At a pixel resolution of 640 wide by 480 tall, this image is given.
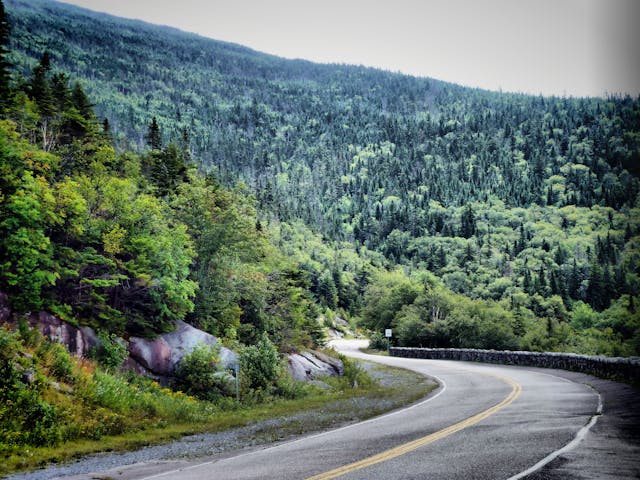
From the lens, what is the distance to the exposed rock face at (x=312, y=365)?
2845cm

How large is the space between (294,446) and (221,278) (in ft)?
53.2

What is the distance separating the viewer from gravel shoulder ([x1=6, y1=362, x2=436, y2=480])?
1055cm

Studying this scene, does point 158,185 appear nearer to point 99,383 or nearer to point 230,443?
point 99,383

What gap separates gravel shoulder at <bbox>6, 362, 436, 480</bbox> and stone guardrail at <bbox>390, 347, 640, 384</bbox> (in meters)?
9.45

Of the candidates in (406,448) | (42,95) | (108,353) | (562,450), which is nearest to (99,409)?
(108,353)

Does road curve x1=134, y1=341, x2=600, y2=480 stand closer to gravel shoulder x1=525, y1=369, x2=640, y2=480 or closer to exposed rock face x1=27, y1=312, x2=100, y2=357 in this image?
gravel shoulder x1=525, y1=369, x2=640, y2=480

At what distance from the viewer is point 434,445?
11.1m

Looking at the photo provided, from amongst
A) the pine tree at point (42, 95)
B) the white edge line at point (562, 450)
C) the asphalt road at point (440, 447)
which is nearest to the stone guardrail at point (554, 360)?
the asphalt road at point (440, 447)

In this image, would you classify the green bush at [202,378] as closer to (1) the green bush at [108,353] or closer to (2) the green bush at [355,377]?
(1) the green bush at [108,353]

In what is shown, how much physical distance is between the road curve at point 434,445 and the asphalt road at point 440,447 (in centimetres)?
2

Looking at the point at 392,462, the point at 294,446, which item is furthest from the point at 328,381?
the point at 392,462

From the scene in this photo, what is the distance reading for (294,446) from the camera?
12195mm

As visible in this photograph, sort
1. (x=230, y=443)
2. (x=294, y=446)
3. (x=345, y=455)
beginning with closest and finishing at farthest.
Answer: (x=345, y=455)
(x=294, y=446)
(x=230, y=443)

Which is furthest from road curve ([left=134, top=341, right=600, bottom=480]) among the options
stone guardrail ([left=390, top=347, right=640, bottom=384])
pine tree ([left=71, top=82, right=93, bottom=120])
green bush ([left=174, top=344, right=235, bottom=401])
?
pine tree ([left=71, top=82, right=93, bottom=120])
